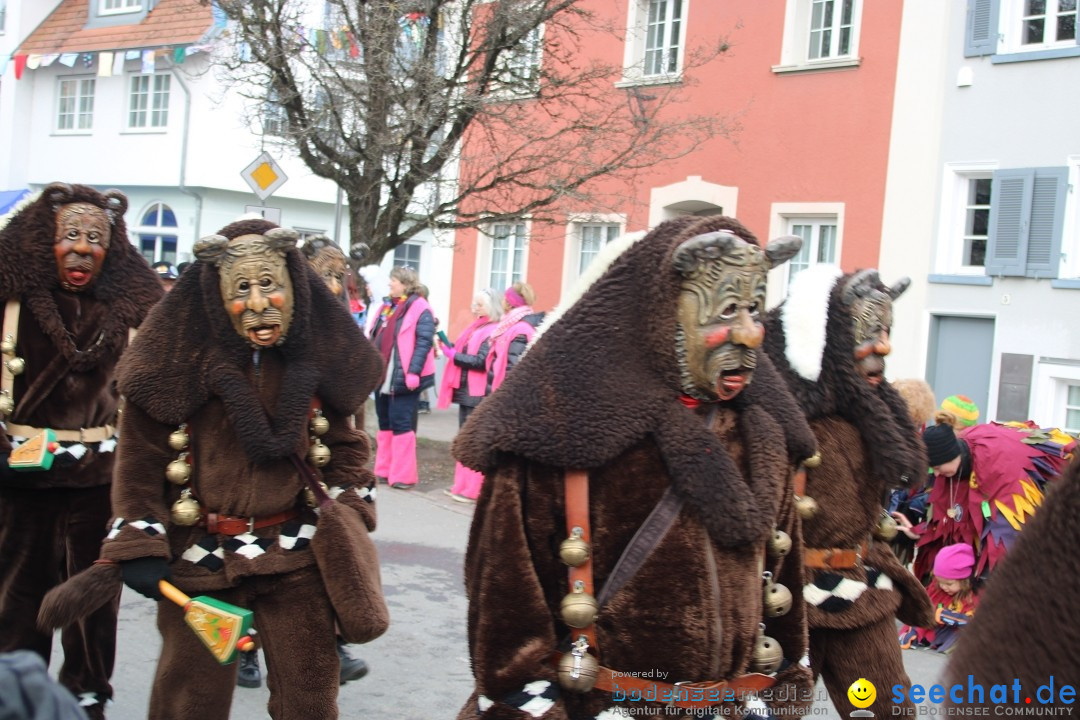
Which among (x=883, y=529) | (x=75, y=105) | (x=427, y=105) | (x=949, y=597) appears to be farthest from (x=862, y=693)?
(x=75, y=105)

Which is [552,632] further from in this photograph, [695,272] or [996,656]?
[996,656]

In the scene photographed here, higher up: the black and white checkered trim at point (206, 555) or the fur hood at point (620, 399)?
the fur hood at point (620, 399)

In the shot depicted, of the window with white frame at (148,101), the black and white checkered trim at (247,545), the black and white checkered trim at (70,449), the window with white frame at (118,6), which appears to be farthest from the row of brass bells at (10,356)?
the window with white frame at (118,6)

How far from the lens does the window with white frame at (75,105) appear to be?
26.9 m

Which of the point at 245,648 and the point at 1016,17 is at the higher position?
the point at 1016,17

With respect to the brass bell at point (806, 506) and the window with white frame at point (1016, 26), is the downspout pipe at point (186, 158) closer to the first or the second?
the window with white frame at point (1016, 26)

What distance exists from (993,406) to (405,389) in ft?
23.6

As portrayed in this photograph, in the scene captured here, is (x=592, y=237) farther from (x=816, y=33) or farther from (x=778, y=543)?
(x=778, y=543)

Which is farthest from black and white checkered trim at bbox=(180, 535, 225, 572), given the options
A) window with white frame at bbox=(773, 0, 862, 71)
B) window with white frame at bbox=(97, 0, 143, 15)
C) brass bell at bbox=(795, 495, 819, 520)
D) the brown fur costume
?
window with white frame at bbox=(97, 0, 143, 15)

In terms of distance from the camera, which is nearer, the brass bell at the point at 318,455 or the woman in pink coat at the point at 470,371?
the brass bell at the point at 318,455

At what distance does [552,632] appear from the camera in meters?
2.59

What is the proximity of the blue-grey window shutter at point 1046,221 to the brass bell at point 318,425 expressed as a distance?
11.2 m

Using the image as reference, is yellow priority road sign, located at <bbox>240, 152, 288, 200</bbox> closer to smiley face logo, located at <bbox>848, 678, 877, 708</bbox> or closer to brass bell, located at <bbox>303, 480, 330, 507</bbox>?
brass bell, located at <bbox>303, 480, 330, 507</bbox>

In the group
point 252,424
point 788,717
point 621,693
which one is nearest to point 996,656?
point 621,693
